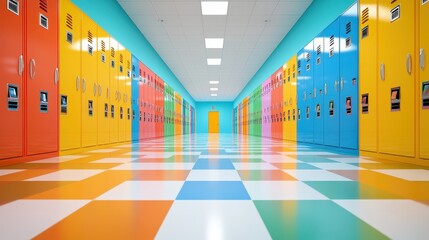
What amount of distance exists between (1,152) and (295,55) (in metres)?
6.30

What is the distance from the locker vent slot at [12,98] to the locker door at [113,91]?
98.5 inches

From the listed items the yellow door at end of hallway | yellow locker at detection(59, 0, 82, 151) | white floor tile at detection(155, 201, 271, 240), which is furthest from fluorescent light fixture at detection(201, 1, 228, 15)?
the yellow door at end of hallway

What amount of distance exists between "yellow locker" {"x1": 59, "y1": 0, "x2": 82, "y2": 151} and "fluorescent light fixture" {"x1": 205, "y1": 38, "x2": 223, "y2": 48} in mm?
4368

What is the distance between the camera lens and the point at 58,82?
3414 mm

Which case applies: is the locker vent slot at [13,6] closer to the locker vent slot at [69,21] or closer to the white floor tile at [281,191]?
the locker vent slot at [69,21]

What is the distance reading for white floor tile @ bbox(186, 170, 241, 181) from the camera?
1.86 m

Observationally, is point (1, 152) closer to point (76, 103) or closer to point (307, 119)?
point (76, 103)

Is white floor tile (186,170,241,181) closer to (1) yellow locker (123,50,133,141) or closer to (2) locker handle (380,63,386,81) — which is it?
(2) locker handle (380,63,386,81)

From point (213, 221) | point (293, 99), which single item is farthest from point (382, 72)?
point (293, 99)

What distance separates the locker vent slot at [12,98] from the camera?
254 centimetres

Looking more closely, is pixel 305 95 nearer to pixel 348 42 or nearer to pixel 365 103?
pixel 348 42

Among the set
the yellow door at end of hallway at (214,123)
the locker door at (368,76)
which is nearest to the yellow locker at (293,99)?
the locker door at (368,76)

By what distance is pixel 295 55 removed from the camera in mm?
6645

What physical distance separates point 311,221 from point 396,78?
264cm
